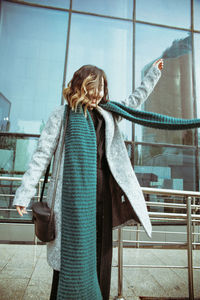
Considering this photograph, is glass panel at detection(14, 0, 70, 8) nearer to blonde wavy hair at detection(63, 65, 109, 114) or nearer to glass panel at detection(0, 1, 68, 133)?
glass panel at detection(0, 1, 68, 133)

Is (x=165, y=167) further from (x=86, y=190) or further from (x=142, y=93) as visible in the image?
(x=86, y=190)

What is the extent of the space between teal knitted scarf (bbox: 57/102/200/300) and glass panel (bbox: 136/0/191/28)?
5734 millimetres

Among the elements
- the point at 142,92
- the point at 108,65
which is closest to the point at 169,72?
the point at 108,65

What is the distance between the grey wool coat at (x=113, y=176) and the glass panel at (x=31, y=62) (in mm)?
3645

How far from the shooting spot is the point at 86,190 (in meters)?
1.07

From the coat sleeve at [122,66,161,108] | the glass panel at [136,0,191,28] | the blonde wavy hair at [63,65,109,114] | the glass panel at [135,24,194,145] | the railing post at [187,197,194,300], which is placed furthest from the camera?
the glass panel at [136,0,191,28]

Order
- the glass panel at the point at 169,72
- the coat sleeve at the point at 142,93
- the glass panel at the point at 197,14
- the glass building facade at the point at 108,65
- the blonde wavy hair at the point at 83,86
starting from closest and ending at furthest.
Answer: the blonde wavy hair at the point at 83,86 < the coat sleeve at the point at 142,93 < the glass building facade at the point at 108,65 < the glass panel at the point at 169,72 < the glass panel at the point at 197,14

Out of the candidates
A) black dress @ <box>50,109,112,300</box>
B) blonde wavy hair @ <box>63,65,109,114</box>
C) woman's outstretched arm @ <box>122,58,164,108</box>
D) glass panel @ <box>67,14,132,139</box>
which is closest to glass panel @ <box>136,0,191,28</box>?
glass panel @ <box>67,14,132,139</box>

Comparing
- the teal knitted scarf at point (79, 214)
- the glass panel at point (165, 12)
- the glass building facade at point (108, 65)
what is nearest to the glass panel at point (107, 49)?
the glass building facade at point (108, 65)

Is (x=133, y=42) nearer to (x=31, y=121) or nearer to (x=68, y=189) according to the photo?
(x=31, y=121)

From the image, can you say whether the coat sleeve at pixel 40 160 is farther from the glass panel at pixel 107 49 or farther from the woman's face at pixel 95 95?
the glass panel at pixel 107 49

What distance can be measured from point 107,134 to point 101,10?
554cm

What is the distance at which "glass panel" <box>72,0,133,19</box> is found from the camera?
17.4 ft

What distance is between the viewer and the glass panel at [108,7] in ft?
17.4
